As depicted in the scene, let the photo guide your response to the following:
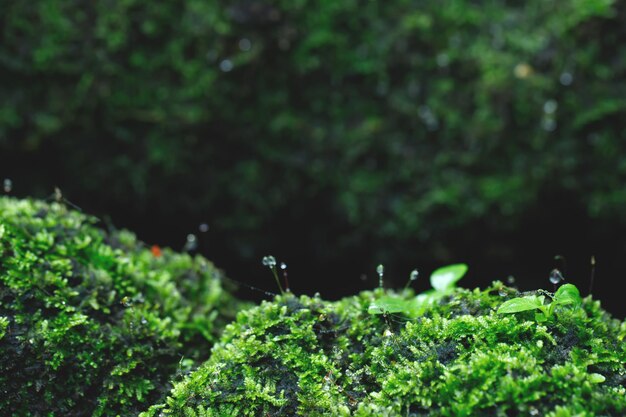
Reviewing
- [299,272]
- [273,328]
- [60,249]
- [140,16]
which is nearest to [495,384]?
[273,328]

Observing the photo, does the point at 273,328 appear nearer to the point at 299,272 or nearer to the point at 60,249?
the point at 60,249

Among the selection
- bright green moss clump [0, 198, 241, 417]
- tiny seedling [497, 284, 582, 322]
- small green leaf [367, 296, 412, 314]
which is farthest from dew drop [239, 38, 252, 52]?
tiny seedling [497, 284, 582, 322]

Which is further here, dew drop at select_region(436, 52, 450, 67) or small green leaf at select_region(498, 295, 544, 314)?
dew drop at select_region(436, 52, 450, 67)

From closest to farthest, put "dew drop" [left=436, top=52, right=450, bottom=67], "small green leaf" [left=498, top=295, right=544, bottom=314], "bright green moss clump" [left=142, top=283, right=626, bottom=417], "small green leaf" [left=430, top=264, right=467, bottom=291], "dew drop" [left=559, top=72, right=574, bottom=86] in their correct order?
"bright green moss clump" [left=142, top=283, right=626, bottom=417], "small green leaf" [left=498, top=295, right=544, bottom=314], "small green leaf" [left=430, top=264, right=467, bottom=291], "dew drop" [left=559, top=72, right=574, bottom=86], "dew drop" [left=436, top=52, right=450, bottom=67]

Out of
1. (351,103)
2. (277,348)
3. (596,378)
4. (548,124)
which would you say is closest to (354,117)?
(351,103)

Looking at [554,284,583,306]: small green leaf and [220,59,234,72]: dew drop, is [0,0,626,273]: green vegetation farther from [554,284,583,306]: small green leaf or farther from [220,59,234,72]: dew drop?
[554,284,583,306]: small green leaf

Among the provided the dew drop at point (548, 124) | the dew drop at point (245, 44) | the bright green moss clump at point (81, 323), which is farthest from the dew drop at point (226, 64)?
the dew drop at point (548, 124)

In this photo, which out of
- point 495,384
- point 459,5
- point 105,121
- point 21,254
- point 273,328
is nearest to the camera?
point 495,384
